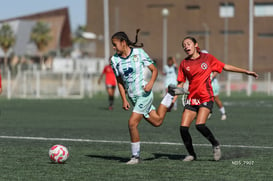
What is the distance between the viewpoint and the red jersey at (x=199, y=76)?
10453 mm

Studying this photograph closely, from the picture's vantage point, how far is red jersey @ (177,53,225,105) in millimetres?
10453

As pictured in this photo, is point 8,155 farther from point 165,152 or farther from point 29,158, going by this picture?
point 165,152

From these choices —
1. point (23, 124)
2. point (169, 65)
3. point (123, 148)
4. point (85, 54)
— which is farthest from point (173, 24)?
point (123, 148)

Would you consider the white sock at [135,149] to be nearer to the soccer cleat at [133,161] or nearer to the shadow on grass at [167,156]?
the soccer cleat at [133,161]

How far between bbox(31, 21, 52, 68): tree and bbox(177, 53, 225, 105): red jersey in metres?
113

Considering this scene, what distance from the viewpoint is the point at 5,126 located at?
18.2m

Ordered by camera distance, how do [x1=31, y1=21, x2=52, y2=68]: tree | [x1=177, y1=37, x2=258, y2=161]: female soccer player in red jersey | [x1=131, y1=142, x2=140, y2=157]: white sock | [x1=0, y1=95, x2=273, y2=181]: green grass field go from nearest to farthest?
[x1=0, y1=95, x2=273, y2=181]: green grass field, [x1=131, y1=142, x2=140, y2=157]: white sock, [x1=177, y1=37, x2=258, y2=161]: female soccer player in red jersey, [x1=31, y1=21, x2=52, y2=68]: tree

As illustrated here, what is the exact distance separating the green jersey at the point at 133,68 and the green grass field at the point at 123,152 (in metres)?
1.14

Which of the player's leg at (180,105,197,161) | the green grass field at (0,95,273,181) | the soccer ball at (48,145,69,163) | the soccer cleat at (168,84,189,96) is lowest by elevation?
the green grass field at (0,95,273,181)

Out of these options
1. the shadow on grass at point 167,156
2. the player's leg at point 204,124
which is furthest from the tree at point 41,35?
the player's leg at point 204,124

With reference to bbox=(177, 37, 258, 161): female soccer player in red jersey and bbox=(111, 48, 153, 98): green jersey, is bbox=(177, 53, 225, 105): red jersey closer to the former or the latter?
bbox=(177, 37, 258, 161): female soccer player in red jersey

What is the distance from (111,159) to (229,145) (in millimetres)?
3062

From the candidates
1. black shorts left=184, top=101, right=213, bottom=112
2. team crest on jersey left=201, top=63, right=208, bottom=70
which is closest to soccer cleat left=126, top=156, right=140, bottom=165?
black shorts left=184, top=101, right=213, bottom=112

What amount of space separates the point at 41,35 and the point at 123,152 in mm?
114469
